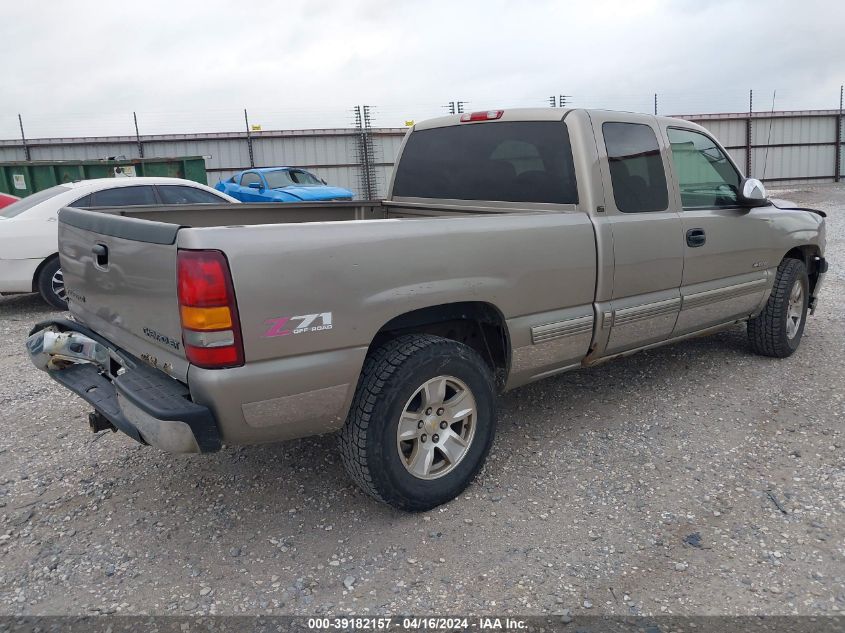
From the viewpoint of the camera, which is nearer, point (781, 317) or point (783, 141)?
point (781, 317)

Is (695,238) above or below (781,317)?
above

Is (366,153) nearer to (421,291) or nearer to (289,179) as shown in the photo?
(289,179)

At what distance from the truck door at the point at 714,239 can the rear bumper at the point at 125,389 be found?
302 cm

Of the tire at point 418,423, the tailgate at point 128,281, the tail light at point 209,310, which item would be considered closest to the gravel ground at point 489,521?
the tire at point 418,423

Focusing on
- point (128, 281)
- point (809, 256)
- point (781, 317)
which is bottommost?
Answer: point (781, 317)

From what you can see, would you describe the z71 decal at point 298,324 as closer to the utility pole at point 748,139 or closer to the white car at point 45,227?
the white car at point 45,227

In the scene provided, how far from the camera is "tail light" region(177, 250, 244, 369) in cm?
242

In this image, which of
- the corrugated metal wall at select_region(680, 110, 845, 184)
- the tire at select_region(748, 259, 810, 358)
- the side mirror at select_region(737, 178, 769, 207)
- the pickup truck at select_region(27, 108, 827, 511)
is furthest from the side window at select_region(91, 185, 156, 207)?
the corrugated metal wall at select_region(680, 110, 845, 184)

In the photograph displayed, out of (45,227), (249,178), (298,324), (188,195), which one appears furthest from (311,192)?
(298,324)

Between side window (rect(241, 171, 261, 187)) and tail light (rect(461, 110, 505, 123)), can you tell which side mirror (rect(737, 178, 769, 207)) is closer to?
tail light (rect(461, 110, 505, 123))

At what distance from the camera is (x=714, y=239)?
4.34m

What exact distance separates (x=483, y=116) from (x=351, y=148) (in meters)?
18.8

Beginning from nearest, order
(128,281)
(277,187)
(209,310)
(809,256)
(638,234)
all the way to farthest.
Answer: (209,310)
(128,281)
(638,234)
(809,256)
(277,187)

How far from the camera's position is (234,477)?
3533 mm
